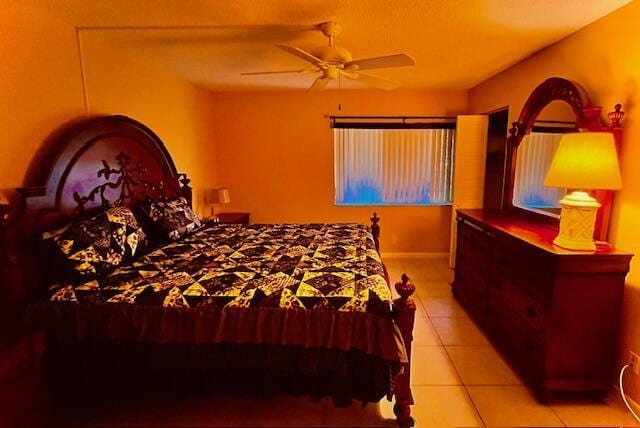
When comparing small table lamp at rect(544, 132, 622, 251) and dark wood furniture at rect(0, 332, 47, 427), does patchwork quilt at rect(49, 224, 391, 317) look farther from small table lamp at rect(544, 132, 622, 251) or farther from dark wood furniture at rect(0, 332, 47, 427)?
small table lamp at rect(544, 132, 622, 251)

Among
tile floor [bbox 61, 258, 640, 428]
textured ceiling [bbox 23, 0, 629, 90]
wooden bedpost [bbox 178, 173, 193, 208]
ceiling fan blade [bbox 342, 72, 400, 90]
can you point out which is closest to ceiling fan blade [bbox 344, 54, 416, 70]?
ceiling fan blade [bbox 342, 72, 400, 90]

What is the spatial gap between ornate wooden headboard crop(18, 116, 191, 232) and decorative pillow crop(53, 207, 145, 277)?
0.59 feet

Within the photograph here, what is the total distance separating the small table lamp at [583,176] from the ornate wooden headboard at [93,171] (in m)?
3.07

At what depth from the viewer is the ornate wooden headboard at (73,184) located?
5.75ft

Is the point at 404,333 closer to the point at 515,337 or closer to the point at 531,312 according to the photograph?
the point at 531,312

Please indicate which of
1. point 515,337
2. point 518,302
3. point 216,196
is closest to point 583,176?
point 518,302

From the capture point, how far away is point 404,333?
1.73m

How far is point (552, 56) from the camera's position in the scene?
106 inches

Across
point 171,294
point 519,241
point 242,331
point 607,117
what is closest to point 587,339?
point 519,241

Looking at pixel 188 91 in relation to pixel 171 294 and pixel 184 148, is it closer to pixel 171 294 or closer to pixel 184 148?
pixel 184 148

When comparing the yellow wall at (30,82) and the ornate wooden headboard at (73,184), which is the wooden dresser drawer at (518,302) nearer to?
the ornate wooden headboard at (73,184)

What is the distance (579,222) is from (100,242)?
2.87 m

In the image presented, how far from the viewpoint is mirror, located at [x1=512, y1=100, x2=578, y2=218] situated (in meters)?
2.47

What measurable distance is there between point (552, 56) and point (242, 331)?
313cm
